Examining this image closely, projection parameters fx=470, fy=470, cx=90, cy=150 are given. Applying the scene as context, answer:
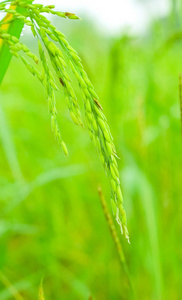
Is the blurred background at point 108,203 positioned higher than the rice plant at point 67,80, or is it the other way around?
the rice plant at point 67,80

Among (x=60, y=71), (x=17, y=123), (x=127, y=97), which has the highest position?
(x=60, y=71)

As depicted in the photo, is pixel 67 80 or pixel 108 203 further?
pixel 108 203

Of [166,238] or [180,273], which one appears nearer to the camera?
[180,273]

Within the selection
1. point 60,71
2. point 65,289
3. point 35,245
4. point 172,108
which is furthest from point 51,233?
point 60,71

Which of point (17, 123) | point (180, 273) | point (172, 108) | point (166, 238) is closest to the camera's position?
point (180, 273)

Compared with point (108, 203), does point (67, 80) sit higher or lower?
higher

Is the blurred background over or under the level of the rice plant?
under

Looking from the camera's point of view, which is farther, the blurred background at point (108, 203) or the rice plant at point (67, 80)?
the blurred background at point (108, 203)

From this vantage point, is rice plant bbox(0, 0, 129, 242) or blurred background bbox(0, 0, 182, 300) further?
blurred background bbox(0, 0, 182, 300)

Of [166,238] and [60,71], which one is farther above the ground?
[60,71]

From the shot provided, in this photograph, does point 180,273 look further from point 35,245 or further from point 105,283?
point 35,245

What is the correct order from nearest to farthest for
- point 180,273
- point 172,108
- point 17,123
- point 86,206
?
1. point 180,273
2. point 172,108
3. point 86,206
4. point 17,123
